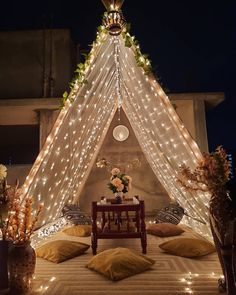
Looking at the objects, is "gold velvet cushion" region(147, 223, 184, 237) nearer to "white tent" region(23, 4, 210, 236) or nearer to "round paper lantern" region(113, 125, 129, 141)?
"white tent" region(23, 4, 210, 236)

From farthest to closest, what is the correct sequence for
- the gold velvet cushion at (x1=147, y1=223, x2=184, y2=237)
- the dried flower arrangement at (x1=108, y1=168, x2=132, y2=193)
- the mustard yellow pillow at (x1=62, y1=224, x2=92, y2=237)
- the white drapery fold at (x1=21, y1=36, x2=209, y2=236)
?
the mustard yellow pillow at (x1=62, y1=224, x2=92, y2=237) < the gold velvet cushion at (x1=147, y1=223, x2=184, y2=237) < the dried flower arrangement at (x1=108, y1=168, x2=132, y2=193) < the white drapery fold at (x1=21, y1=36, x2=209, y2=236)

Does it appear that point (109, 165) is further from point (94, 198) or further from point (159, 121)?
point (159, 121)

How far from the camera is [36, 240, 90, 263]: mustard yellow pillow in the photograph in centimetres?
272

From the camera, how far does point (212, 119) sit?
8281mm

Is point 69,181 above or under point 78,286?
above

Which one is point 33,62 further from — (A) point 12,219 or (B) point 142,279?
(B) point 142,279

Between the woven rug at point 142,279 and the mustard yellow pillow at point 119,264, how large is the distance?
0.05 metres

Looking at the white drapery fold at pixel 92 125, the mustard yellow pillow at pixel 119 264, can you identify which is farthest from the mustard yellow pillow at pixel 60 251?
the white drapery fold at pixel 92 125

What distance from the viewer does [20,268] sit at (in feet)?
6.47

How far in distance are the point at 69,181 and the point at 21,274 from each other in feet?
6.98

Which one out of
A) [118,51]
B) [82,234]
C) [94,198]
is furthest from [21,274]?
[94,198]

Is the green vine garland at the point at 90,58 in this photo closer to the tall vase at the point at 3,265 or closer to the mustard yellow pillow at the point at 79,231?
the tall vase at the point at 3,265

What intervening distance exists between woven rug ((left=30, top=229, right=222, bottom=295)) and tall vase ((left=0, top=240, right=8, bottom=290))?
9.9 inches

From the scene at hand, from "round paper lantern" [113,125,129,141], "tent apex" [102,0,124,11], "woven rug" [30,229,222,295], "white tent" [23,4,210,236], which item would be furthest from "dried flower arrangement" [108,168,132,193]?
"tent apex" [102,0,124,11]
